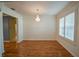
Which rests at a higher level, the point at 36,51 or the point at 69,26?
the point at 69,26

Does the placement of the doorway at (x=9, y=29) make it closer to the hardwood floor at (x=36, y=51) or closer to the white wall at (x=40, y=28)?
the white wall at (x=40, y=28)

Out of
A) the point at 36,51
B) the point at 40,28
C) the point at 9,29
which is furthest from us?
the point at 40,28

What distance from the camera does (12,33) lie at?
779 centimetres

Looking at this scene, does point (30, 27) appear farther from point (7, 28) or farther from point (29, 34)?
point (7, 28)

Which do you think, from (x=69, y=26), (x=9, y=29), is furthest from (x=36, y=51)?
(x=9, y=29)

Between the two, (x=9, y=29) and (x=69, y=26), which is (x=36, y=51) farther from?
(x=9, y=29)

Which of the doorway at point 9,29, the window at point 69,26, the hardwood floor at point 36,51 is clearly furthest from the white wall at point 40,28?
the window at point 69,26

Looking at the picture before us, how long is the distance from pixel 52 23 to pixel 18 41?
305 cm

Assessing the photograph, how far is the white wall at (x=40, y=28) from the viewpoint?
27.8 ft

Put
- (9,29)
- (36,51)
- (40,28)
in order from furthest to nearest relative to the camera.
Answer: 1. (40,28)
2. (9,29)
3. (36,51)

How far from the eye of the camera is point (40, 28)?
8516 mm

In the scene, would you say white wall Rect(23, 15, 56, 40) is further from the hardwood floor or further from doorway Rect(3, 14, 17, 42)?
the hardwood floor

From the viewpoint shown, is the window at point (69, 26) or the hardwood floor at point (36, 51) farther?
the window at point (69, 26)

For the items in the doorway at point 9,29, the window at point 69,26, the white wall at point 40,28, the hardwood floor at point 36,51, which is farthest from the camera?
the white wall at point 40,28
